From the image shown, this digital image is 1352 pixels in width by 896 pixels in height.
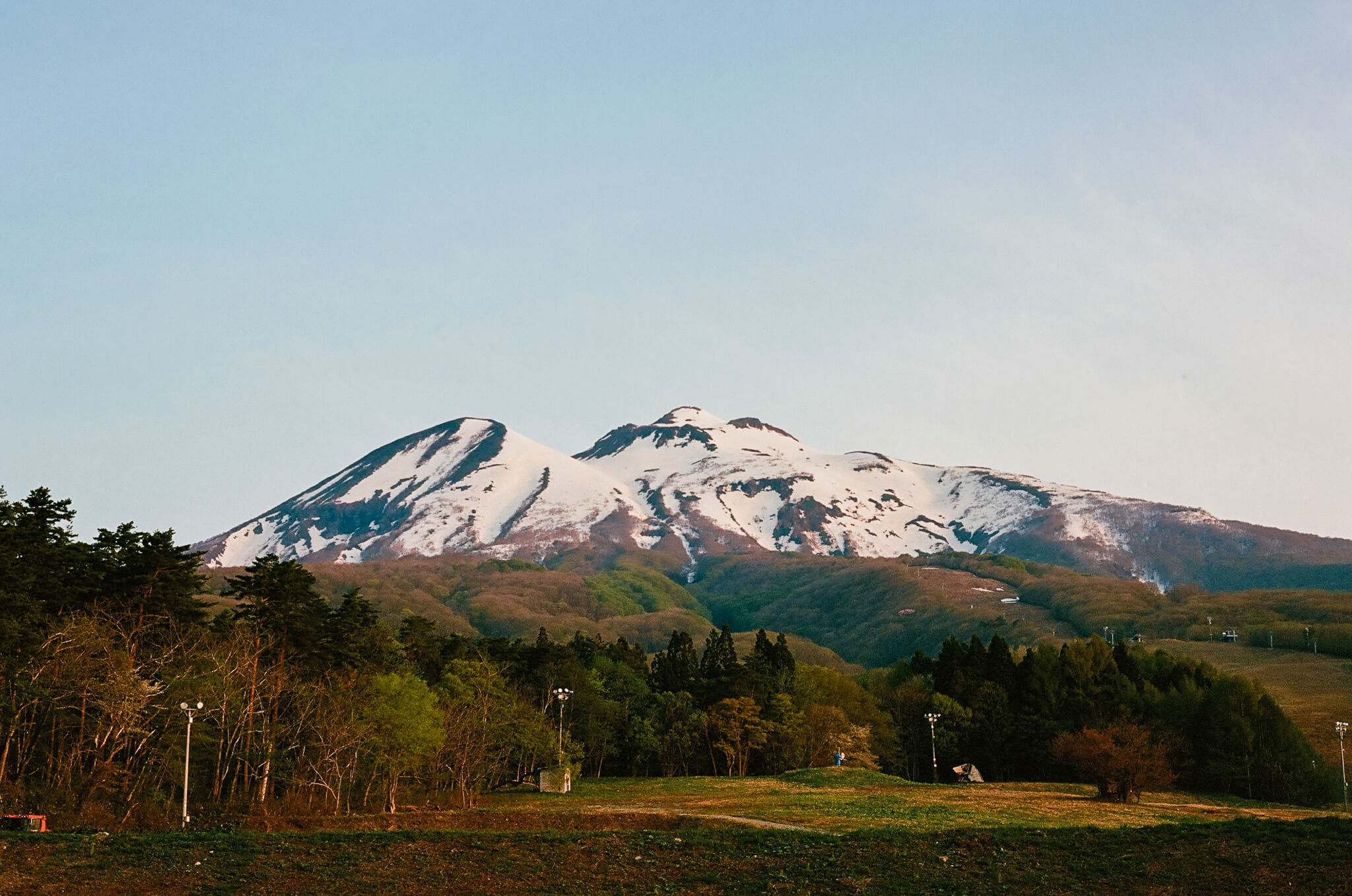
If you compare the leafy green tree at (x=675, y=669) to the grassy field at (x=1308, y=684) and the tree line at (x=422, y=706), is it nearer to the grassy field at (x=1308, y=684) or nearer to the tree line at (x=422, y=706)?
the tree line at (x=422, y=706)

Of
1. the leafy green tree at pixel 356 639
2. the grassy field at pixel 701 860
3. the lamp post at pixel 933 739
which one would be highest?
the leafy green tree at pixel 356 639

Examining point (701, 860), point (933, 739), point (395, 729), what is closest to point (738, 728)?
point (933, 739)

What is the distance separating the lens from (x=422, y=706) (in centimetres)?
6594

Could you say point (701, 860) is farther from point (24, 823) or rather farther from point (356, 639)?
point (356, 639)

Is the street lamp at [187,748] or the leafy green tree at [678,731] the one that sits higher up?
the street lamp at [187,748]

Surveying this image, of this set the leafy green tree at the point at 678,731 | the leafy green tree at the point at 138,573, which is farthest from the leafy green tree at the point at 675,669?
the leafy green tree at the point at 138,573

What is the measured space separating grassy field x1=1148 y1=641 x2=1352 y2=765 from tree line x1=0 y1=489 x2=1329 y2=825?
39.3 ft

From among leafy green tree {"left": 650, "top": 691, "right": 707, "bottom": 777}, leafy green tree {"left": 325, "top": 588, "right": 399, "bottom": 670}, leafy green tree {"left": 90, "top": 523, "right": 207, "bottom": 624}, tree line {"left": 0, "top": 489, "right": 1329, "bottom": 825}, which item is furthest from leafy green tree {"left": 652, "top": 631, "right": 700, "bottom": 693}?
leafy green tree {"left": 90, "top": 523, "right": 207, "bottom": 624}

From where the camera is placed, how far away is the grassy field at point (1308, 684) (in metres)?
120

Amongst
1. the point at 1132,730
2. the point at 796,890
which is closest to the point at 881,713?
the point at 1132,730

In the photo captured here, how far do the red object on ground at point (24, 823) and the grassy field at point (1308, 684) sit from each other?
108910mm

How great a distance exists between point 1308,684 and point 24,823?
16057cm

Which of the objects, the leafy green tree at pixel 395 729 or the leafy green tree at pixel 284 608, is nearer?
the leafy green tree at pixel 395 729

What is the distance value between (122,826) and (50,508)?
58.0ft
